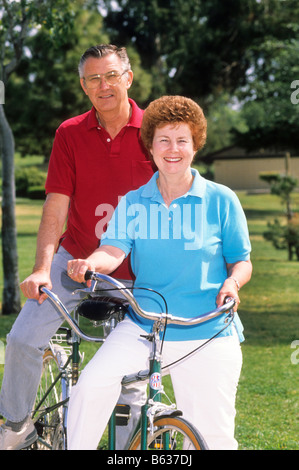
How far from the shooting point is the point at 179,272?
2785mm

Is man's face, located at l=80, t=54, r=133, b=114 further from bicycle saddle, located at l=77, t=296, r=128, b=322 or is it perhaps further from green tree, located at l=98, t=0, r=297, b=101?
green tree, located at l=98, t=0, r=297, b=101

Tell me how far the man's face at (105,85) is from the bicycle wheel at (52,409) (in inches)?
51.9

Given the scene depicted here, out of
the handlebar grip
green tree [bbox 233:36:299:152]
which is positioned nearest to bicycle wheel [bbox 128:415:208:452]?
the handlebar grip

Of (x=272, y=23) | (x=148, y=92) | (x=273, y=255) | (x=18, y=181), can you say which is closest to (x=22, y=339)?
(x=273, y=255)

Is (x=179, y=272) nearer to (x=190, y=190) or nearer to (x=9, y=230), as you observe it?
(x=190, y=190)

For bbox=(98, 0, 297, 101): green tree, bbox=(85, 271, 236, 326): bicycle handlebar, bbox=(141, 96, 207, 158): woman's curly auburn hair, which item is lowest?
bbox=(85, 271, 236, 326): bicycle handlebar

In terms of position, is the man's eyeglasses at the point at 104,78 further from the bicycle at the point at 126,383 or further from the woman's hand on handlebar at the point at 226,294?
the woman's hand on handlebar at the point at 226,294

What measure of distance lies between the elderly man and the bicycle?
0.55 feet

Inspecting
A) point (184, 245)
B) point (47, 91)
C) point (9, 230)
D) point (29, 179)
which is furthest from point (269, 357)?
point (29, 179)

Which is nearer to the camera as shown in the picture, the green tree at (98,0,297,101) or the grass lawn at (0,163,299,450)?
the grass lawn at (0,163,299,450)

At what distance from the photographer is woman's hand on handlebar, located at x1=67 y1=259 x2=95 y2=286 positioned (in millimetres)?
2576
